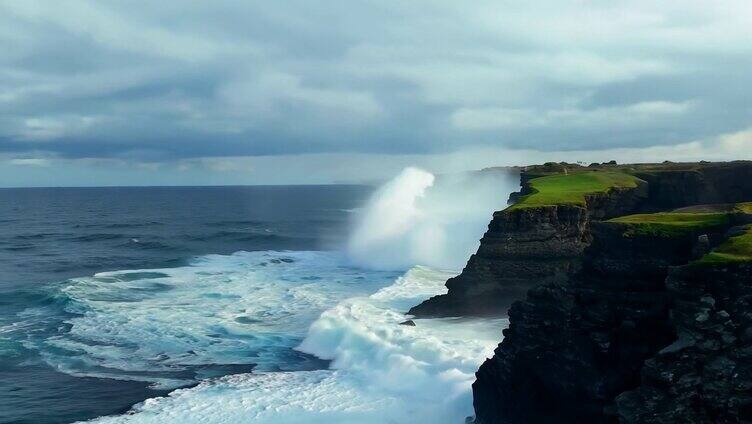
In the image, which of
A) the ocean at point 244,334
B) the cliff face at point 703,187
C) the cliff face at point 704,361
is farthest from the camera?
the cliff face at point 703,187

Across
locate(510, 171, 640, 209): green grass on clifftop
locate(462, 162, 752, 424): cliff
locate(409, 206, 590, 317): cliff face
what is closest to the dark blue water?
locate(462, 162, 752, 424): cliff

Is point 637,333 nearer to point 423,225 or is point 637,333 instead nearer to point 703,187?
point 703,187

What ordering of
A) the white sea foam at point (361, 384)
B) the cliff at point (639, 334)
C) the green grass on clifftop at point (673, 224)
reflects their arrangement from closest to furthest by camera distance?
the cliff at point (639, 334) → the green grass on clifftop at point (673, 224) → the white sea foam at point (361, 384)

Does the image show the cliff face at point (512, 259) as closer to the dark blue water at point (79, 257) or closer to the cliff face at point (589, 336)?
the cliff face at point (589, 336)

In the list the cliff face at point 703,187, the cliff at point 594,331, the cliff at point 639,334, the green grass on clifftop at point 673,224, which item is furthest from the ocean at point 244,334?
the cliff face at point 703,187

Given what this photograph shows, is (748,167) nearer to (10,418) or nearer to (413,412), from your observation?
(413,412)

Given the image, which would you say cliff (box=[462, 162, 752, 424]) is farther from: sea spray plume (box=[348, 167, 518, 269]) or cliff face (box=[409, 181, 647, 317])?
sea spray plume (box=[348, 167, 518, 269])

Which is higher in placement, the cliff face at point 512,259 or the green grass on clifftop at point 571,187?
the green grass on clifftop at point 571,187
